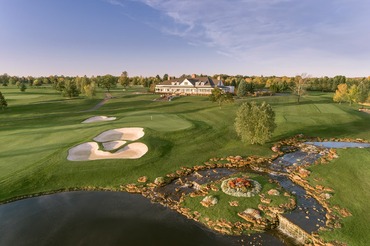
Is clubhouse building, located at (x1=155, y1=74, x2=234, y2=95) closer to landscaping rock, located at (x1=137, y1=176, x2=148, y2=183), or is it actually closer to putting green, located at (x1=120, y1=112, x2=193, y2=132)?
putting green, located at (x1=120, y1=112, x2=193, y2=132)

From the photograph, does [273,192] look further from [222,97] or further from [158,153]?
[222,97]

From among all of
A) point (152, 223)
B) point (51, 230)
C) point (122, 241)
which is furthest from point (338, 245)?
point (51, 230)

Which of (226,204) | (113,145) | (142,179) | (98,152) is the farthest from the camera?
(113,145)

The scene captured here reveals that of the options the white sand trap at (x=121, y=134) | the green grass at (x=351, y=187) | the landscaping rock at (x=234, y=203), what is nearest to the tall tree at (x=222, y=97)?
the white sand trap at (x=121, y=134)

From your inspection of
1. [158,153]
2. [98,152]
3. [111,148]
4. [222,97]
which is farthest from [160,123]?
[222,97]

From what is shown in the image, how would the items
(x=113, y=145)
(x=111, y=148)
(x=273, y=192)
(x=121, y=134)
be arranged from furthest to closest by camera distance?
(x=121, y=134) < (x=113, y=145) < (x=111, y=148) < (x=273, y=192)

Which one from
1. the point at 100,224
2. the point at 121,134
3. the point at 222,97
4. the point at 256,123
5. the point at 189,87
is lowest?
the point at 100,224

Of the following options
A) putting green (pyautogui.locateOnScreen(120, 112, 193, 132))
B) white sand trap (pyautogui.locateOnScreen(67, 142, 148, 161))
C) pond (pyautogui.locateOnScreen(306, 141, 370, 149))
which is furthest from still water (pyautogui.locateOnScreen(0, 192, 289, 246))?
pond (pyautogui.locateOnScreen(306, 141, 370, 149))
